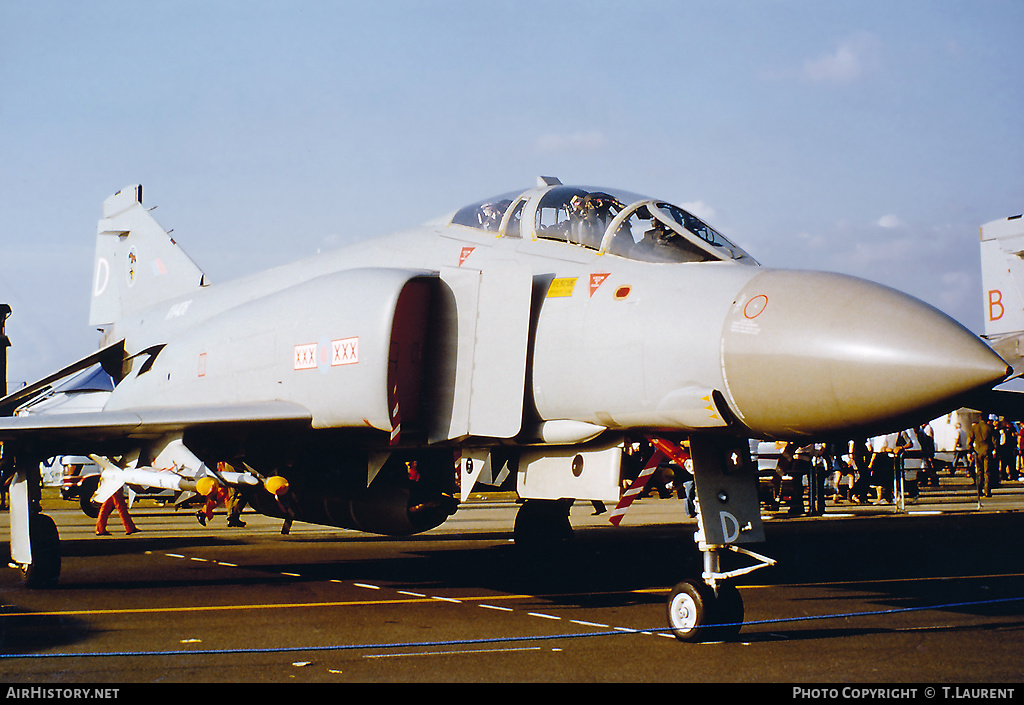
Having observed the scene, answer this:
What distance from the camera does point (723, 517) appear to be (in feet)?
21.0

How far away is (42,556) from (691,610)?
647 cm

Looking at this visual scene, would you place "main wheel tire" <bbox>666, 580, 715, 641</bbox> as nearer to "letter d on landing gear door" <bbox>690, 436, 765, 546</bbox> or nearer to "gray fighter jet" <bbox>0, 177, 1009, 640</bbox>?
"gray fighter jet" <bbox>0, 177, 1009, 640</bbox>

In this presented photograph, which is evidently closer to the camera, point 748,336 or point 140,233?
point 748,336

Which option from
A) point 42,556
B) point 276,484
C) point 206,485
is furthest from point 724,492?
Answer: point 42,556

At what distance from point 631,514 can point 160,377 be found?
10964mm

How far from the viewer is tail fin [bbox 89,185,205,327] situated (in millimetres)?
13211

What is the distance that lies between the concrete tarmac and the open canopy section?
2.59 m

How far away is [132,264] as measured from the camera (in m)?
14.0

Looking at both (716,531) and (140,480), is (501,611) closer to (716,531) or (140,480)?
(716,531)

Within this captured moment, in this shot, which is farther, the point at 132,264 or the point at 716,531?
the point at 132,264

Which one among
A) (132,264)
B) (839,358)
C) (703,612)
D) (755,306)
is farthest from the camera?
(132,264)

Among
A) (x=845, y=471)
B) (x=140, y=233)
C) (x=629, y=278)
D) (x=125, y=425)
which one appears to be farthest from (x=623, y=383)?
(x=845, y=471)
